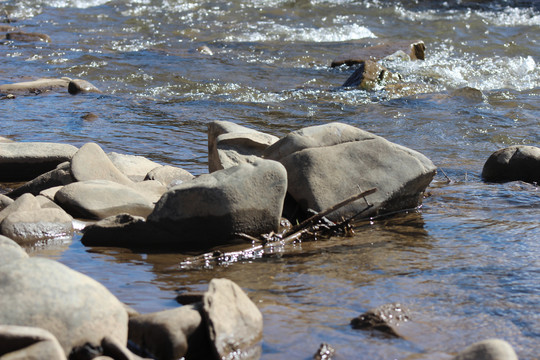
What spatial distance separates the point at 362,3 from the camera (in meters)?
18.3

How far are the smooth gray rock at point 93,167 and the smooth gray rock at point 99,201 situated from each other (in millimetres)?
315

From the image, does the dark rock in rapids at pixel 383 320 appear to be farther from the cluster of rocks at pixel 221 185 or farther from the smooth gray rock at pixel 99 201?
the smooth gray rock at pixel 99 201

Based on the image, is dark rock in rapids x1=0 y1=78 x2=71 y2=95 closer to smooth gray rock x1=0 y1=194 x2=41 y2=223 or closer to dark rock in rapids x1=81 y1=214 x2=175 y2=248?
smooth gray rock x1=0 y1=194 x2=41 y2=223

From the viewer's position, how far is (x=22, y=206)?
4508 millimetres

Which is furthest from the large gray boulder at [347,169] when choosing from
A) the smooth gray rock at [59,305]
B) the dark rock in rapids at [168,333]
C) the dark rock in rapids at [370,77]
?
the dark rock in rapids at [370,77]

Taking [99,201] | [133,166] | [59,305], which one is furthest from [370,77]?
[59,305]

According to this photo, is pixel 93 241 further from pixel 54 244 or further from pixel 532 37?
pixel 532 37

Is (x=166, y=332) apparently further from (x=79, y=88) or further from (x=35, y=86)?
(x=35, y=86)

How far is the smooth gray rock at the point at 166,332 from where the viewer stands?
9.31 feet

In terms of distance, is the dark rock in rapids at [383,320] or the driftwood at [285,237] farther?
the driftwood at [285,237]

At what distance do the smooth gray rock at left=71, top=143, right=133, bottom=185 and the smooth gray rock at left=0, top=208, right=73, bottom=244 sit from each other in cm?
66

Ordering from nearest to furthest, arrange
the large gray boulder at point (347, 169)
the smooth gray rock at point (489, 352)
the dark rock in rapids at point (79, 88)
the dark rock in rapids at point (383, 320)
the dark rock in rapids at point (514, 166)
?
the smooth gray rock at point (489, 352)
the dark rock in rapids at point (383, 320)
the large gray boulder at point (347, 169)
the dark rock in rapids at point (514, 166)
the dark rock in rapids at point (79, 88)

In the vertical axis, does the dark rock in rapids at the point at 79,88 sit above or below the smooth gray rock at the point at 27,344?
below

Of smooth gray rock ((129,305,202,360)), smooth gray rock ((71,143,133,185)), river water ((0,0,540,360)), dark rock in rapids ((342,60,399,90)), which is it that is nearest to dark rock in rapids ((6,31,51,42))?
river water ((0,0,540,360))
